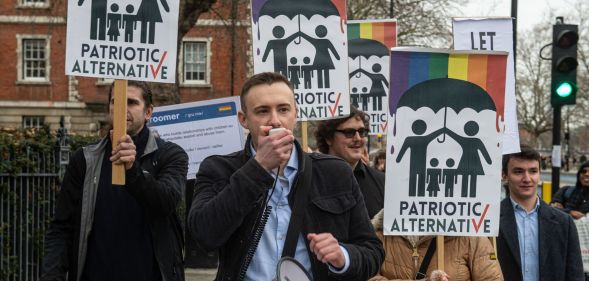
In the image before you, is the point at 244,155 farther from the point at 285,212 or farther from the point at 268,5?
the point at 268,5

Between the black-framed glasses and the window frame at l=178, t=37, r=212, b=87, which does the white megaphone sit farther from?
the window frame at l=178, t=37, r=212, b=87

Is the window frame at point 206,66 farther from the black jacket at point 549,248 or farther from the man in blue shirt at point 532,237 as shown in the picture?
the black jacket at point 549,248

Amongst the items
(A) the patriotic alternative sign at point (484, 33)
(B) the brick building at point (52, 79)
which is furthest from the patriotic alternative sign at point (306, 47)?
(B) the brick building at point (52, 79)

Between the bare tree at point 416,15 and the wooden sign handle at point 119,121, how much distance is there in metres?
23.1

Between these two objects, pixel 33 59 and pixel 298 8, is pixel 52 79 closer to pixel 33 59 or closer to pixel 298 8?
pixel 33 59

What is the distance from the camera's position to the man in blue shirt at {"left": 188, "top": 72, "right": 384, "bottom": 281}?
2.65 m

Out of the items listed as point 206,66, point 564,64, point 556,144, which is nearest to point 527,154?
point 564,64

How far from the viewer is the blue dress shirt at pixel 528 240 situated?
4.76m

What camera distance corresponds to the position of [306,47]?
17.6ft

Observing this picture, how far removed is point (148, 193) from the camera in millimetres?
3936

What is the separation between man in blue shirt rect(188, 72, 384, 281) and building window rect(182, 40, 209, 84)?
38840mm

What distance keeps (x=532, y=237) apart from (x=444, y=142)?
3.75 feet

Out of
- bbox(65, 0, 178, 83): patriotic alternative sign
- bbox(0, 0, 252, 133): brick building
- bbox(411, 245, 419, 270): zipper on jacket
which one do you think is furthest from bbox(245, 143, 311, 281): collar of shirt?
bbox(0, 0, 252, 133): brick building

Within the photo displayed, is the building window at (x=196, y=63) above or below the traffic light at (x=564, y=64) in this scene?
above
